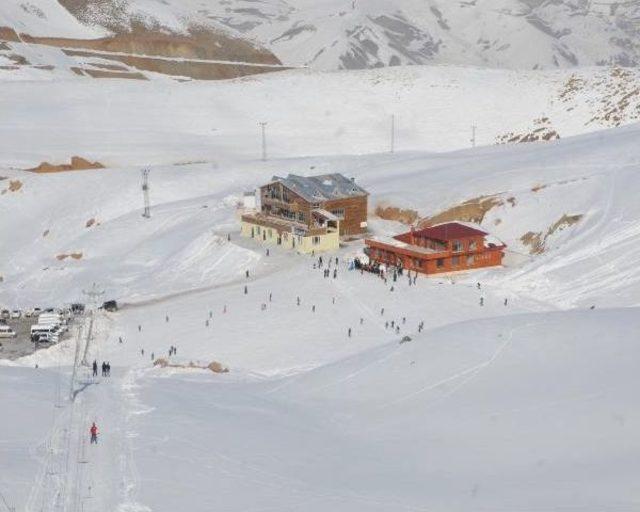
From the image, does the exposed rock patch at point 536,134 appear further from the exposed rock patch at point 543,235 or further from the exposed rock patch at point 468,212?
the exposed rock patch at point 543,235

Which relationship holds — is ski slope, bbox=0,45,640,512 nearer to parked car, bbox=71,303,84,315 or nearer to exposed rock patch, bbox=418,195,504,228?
exposed rock patch, bbox=418,195,504,228

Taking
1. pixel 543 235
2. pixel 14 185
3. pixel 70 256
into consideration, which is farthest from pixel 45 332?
pixel 14 185

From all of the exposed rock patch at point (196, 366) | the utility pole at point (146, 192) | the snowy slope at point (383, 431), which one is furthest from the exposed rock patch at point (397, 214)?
the snowy slope at point (383, 431)

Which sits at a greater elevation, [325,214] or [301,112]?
[325,214]

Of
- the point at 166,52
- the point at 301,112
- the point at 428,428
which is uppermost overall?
the point at 428,428

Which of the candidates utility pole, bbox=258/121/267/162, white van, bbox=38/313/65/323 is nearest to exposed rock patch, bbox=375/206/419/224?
white van, bbox=38/313/65/323

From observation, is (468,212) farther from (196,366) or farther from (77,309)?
(196,366)
